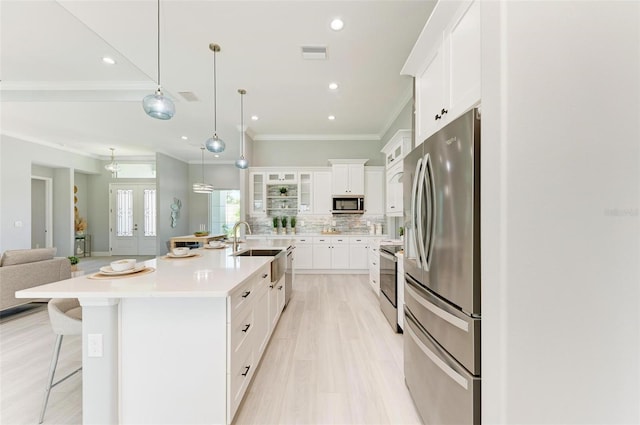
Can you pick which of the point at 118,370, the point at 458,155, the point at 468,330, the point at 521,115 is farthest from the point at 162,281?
the point at 521,115

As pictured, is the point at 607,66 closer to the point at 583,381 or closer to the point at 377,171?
the point at 583,381

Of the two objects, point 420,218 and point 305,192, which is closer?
point 420,218

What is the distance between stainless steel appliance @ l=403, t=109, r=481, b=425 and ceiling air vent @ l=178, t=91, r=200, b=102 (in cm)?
407

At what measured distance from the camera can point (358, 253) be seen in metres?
5.84

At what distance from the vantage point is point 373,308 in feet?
12.3

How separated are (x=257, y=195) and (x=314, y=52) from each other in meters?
3.83

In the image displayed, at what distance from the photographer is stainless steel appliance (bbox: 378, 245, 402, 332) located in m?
3.01

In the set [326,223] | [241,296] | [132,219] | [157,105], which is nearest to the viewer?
[241,296]

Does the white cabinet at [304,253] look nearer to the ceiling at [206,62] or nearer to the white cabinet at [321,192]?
the white cabinet at [321,192]

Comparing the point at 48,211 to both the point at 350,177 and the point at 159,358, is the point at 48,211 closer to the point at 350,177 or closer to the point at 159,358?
the point at 350,177

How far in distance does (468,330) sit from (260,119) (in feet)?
17.0

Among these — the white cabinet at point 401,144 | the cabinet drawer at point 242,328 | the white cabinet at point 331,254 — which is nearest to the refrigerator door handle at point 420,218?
the cabinet drawer at point 242,328

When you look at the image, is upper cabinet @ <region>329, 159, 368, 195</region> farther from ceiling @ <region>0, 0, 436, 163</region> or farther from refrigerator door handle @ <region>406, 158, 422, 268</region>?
refrigerator door handle @ <region>406, 158, 422, 268</region>

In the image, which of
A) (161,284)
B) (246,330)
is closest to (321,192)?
(246,330)
